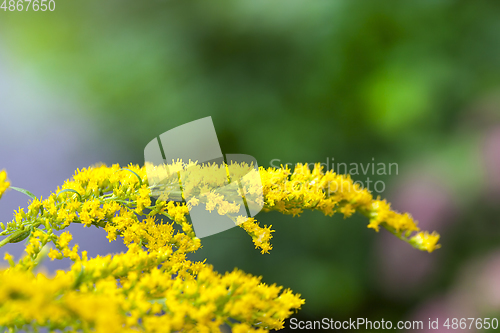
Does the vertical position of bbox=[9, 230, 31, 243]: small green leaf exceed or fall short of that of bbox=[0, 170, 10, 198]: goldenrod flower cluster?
it falls short

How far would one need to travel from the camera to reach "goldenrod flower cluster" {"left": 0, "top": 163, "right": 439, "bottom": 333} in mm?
270

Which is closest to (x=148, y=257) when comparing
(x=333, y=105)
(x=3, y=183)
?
(x=3, y=183)

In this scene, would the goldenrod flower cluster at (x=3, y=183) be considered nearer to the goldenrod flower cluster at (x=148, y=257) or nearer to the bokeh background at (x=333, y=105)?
the goldenrod flower cluster at (x=148, y=257)

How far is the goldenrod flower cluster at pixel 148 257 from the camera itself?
27 cm

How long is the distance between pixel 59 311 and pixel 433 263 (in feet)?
4.01

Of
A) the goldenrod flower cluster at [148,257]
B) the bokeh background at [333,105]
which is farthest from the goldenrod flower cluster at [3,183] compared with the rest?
the bokeh background at [333,105]

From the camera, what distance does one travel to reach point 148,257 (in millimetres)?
382

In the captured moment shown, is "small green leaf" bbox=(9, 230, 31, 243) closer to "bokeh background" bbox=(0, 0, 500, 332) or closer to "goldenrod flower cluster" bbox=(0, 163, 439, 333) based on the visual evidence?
"goldenrod flower cluster" bbox=(0, 163, 439, 333)

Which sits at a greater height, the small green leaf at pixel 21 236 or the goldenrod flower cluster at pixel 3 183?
the goldenrod flower cluster at pixel 3 183

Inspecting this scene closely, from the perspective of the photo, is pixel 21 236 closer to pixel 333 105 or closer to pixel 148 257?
pixel 148 257

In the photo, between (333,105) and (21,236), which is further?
(333,105)

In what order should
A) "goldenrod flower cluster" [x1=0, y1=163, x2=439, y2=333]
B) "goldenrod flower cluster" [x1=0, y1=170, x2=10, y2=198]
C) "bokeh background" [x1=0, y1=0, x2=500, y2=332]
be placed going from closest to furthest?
"goldenrod flower cluster" [x1=0, y1=163, x2=439, y2=333] → "goldenrod flower cluster" [x1=0, y1=170, x2=10, y2=198] → "bokeh background" [x1=0, y1=0, x2=500, y2=332]

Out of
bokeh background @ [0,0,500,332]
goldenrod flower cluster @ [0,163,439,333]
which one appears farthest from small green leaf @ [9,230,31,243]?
bokeh background @ [0,0,500,332]

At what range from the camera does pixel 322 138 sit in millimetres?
1360
